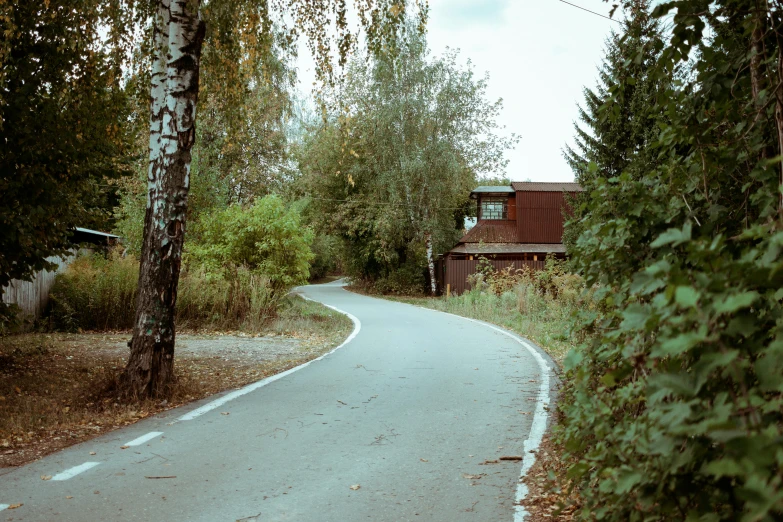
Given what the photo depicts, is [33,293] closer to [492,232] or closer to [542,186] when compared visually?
[492,232]

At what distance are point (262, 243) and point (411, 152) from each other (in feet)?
63.7

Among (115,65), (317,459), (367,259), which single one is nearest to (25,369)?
(115,65)

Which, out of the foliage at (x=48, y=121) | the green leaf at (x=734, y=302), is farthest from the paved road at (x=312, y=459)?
the foliage at (x=48, y=121)

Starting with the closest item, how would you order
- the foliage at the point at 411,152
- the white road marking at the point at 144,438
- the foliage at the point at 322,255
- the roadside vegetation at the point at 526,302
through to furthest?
1. the white road marking at the point at 144,438
2. the roadside vegetation at the point at 526,302
3. the foliage at the point at 411,152
4. the foliage at the point at 322,255

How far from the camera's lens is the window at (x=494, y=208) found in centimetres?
4491

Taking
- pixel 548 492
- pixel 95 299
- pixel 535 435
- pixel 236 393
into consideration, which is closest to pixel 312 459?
pixel 548 492

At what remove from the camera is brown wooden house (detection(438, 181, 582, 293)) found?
140 ft

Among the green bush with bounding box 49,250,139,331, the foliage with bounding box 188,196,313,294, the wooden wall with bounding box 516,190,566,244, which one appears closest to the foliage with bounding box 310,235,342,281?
the wooden wall with bounding box 516,190,566,244

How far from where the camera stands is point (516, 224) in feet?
144

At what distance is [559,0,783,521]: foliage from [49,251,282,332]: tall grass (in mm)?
15206

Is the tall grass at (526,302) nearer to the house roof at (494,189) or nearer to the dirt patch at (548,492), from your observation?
the dirt patch at (548,492)

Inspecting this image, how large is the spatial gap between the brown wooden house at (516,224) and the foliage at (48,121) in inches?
1303

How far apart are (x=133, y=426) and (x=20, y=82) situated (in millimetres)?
4928

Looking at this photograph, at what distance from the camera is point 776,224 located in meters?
2.32
